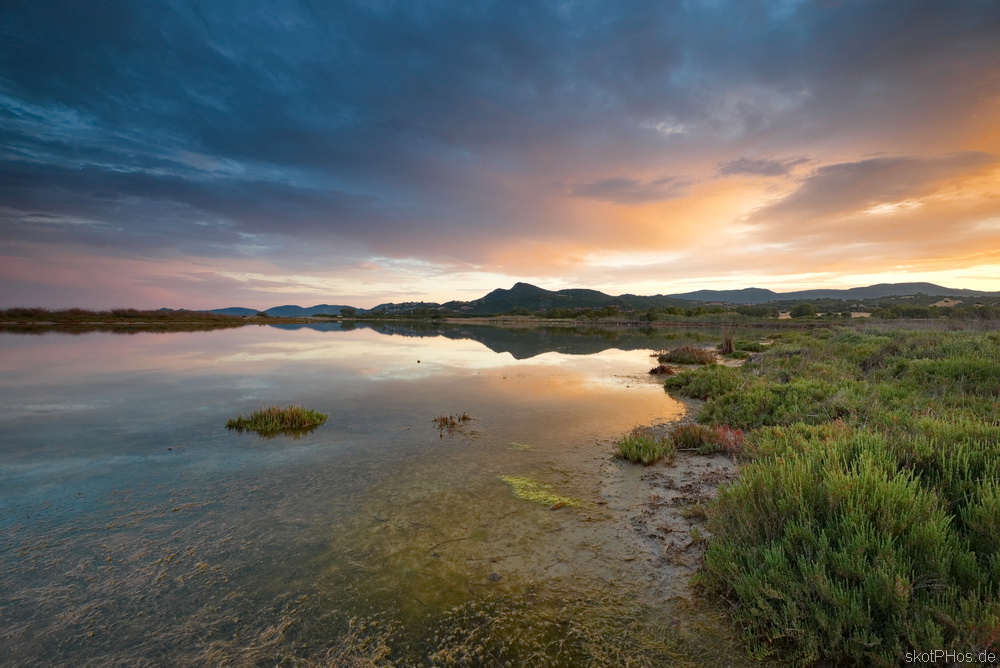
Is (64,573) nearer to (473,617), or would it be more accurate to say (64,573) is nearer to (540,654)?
(473,617)

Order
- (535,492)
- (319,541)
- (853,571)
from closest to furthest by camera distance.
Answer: (853,571), (319,541), (535,492)

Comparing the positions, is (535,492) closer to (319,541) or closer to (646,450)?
(646,450)

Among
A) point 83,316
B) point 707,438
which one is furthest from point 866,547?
point 83,316

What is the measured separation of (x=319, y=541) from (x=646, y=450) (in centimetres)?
736

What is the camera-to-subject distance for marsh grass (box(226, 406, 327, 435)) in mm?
12234

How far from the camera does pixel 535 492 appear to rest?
26.4 feet

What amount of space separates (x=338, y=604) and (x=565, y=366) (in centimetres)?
2330

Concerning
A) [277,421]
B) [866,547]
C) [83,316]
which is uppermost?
[83,316]

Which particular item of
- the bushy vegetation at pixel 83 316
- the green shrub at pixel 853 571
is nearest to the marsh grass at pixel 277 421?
the green shrub at pixel 853 571

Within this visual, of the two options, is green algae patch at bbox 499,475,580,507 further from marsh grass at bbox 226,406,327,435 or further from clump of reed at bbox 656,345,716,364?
clump of reed at bbox 656,345,716,364

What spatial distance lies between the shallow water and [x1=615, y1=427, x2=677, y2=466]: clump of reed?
510 millimetres

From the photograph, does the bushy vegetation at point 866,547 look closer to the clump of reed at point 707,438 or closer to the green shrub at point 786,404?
the green shrub at point 786,404

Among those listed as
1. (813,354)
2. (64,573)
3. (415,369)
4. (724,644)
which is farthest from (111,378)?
(813,354)

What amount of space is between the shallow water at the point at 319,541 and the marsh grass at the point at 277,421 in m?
0.78
